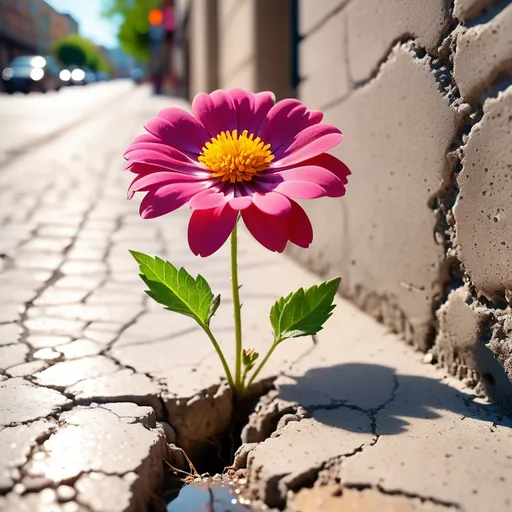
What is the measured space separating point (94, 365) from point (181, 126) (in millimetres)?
709

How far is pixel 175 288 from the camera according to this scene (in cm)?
136

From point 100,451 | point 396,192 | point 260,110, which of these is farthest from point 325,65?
point 100,451

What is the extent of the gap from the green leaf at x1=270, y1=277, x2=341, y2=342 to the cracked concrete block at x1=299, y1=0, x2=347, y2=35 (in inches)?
47.0

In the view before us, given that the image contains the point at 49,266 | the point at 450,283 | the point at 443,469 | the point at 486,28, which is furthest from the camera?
the point at 49,266

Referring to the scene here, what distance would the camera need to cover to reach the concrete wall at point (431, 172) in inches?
52.5

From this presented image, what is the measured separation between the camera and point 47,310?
210 cm

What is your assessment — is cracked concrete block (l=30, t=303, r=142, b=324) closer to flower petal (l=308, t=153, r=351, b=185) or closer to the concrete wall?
the concrete wall

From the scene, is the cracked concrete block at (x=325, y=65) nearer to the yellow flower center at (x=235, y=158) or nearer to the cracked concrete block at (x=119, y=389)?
the yellow flower center at (x=235, y=158)

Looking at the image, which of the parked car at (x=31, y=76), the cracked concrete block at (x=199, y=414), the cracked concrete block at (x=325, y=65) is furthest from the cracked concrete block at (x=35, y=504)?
the parked car at (x=31, y=76)

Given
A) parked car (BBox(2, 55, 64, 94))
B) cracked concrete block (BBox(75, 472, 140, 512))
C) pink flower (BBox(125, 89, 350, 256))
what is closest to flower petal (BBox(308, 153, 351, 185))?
pink flower (BBox(125, 89, 350, 256))

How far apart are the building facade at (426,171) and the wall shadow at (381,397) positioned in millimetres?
71

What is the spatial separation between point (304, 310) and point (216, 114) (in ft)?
1.65

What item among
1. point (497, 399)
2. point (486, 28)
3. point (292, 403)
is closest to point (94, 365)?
point (292, 403)

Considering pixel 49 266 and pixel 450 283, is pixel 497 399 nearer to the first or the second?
pixel 450 283
